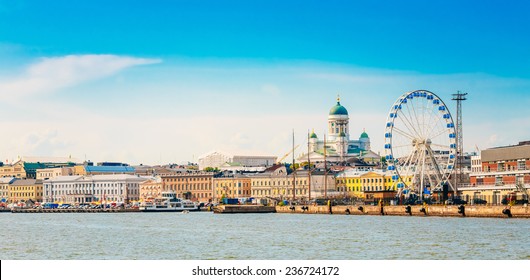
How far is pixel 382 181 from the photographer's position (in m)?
161

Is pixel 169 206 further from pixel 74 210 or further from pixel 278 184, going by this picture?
pixel 278 184

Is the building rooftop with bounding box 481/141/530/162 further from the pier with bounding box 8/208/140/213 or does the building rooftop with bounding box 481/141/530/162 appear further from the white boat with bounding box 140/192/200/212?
the pier with bounding box 8/208/140/213

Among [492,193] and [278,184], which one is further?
[278,184]

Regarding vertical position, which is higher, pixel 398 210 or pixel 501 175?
pixel 501 175

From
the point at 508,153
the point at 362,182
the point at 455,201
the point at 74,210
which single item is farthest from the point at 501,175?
the point at 74,210

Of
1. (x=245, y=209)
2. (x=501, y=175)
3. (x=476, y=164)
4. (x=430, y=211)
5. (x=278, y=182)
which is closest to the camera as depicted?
(x=430, y=211)

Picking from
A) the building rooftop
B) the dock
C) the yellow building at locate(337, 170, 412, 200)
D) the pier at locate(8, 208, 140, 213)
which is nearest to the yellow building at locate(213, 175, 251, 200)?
the yellow building at locate(337, 170, 412, 200)

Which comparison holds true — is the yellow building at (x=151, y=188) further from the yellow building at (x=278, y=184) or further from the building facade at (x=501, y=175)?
the building facade at (x=501, y=175)

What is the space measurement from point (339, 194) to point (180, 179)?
3432 centimetres

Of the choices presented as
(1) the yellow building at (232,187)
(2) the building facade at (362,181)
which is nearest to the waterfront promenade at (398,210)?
(1) the yellow building at (232,187)

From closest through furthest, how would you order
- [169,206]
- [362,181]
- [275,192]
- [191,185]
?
[169,206] → [362,181] → [275,192] → [191,185]
